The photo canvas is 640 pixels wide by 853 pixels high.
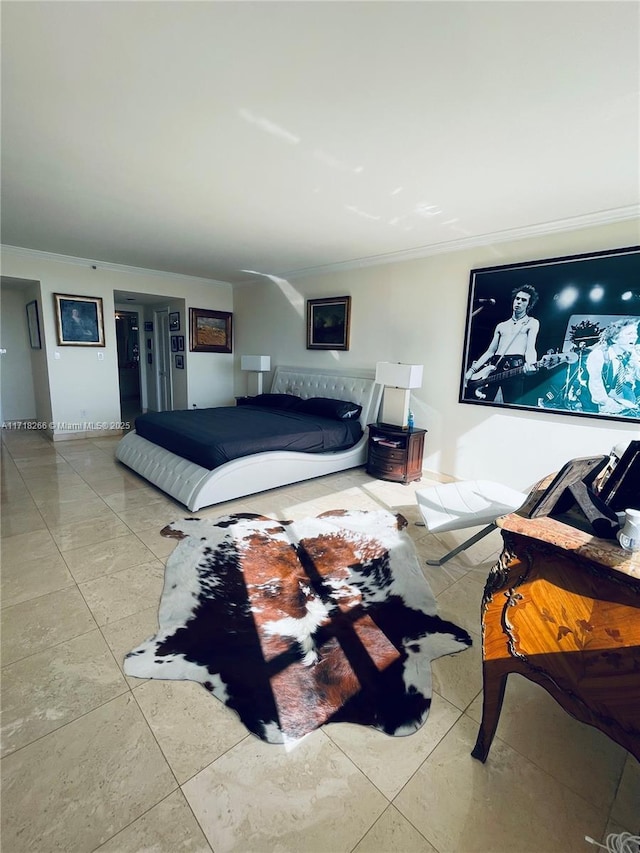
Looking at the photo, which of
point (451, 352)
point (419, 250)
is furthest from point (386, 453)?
point (419, 250)

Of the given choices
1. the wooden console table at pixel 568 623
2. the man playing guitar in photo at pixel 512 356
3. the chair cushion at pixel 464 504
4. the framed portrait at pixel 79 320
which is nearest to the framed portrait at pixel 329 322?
the man playing guitar in photo at pixel 512 356

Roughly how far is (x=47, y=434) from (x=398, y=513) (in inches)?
220

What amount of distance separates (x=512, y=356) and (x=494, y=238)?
119cm

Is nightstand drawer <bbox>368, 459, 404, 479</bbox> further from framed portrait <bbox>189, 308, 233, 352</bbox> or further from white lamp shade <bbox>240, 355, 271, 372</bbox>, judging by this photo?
framed portrait <bbox>189, 308, 233, 352</bbox>

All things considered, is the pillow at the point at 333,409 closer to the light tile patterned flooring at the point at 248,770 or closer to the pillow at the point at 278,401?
the pillow at the point at 278,401

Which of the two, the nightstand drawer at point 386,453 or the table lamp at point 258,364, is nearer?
the nightstand drawer at point 386,453

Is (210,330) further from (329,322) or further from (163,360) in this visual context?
(329,322)

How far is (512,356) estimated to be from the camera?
3.75 m

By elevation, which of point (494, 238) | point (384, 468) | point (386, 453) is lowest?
point (384, 468)

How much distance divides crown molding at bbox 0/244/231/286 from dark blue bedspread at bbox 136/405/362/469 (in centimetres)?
275

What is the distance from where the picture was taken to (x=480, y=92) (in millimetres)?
1758

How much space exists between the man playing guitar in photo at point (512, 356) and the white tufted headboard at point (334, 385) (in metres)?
1.31

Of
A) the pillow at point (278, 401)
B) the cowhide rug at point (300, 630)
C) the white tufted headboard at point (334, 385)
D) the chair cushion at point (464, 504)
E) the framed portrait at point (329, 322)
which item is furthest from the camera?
the pillow at point (278, 401)

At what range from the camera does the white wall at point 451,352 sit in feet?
11.2
